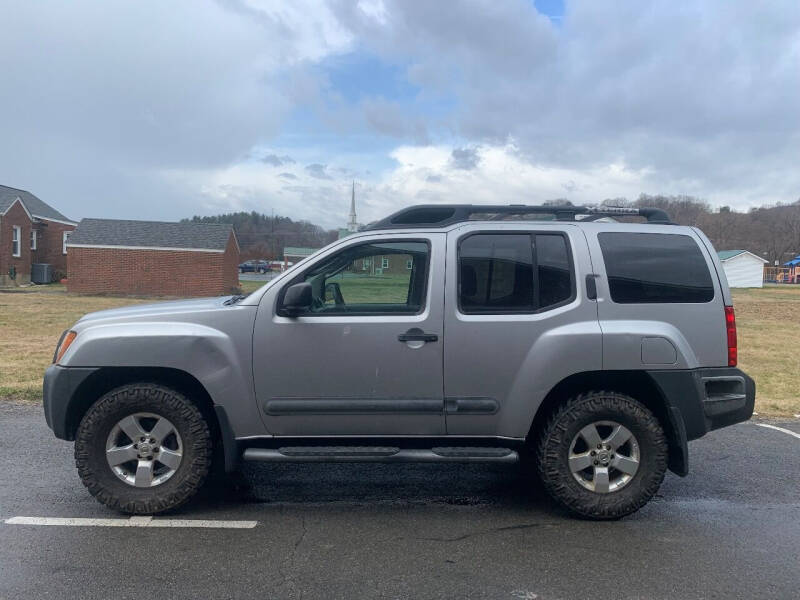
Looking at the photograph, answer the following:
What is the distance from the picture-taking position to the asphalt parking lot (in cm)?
366

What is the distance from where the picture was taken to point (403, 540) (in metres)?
4.29

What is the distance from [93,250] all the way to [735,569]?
36.5 meters

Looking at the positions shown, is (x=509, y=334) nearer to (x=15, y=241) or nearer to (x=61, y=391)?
(x=61, y=391)

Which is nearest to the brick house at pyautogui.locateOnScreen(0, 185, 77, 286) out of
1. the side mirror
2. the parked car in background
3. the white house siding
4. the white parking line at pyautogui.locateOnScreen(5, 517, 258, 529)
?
the parked car in background

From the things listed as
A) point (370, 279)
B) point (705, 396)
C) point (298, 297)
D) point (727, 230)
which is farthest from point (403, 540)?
point (727, 230)

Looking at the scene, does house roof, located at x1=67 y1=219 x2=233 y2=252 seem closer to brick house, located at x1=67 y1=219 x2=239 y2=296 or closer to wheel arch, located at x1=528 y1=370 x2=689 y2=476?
brick house, located at x1=67 y1=219 x2=239 y2=296

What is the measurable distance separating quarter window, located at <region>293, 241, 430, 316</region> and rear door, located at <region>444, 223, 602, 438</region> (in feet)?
0.84

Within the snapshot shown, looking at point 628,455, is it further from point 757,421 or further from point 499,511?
point 757,421

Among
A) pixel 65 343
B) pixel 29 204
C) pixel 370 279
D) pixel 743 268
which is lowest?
pixel 65 343

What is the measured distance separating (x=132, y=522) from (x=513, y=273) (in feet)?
9.92

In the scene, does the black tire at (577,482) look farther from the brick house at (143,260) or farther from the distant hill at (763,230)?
the distant hill at (763,230)

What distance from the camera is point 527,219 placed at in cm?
503

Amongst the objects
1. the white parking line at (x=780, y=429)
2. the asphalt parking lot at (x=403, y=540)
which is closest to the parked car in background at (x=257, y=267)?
the white parking line at (x=780, y=429)

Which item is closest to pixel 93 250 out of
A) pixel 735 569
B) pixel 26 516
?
pixel 26 516
